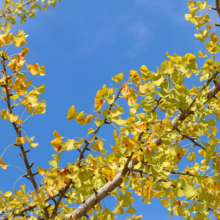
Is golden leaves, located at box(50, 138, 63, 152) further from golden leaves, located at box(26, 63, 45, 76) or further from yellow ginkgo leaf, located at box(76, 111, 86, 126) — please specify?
golden leaves, located at box(26, 63, 45, 76)

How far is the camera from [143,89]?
79.4 inches

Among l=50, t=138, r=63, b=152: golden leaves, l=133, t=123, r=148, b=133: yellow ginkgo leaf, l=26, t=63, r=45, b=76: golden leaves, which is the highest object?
l=26, t=63, r=45, b=76: golden leaves

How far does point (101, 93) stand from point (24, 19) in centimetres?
572

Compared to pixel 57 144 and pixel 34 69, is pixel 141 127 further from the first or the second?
pixel 34 69

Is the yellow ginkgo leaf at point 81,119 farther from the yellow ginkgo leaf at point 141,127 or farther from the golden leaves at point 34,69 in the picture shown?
the golden leaves at point 34,69

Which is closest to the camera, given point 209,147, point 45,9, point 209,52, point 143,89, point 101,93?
point 101,93

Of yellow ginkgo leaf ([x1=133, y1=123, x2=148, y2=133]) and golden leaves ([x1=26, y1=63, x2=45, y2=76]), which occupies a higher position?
golden leaves ([x1=26, y1=63, x2=45, y2=76])

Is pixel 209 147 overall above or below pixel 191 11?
below

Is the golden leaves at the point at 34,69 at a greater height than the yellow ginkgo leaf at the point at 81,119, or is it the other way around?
the golden leaves at the point at 34,69

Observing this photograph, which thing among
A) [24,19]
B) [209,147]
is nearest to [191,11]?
[209,147]

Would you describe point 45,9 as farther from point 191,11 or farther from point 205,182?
point 205,182

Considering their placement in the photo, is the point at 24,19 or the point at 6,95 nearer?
the point at 6,95

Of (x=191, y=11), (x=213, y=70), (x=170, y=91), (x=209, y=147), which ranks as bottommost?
(x=209, y=147)

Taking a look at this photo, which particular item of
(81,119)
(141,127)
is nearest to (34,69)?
(81,119)
